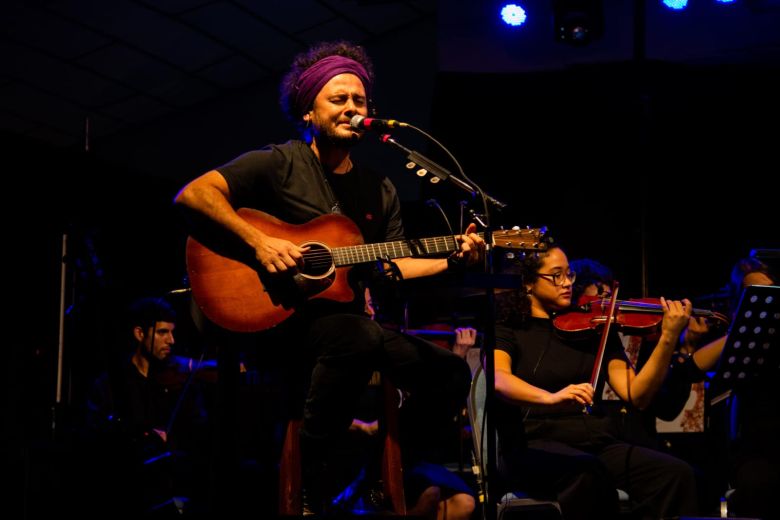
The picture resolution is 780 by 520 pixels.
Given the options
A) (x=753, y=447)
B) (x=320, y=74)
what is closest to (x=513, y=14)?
(x=320, y=74)

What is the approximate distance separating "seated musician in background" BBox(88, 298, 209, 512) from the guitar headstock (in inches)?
106

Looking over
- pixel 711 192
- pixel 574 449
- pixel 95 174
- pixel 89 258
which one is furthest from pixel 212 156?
pixel 574 449

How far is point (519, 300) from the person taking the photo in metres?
4.22

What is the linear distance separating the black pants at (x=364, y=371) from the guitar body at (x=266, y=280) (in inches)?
5.1

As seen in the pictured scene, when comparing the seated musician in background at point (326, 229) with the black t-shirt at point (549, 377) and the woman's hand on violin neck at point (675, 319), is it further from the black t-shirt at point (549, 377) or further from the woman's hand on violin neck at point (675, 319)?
the woman's hand on violin neck at point (675, 319)

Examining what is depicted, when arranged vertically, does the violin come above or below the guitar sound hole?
below

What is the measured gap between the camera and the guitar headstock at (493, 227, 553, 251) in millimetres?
3408

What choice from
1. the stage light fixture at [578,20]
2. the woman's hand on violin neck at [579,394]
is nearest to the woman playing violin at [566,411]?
the woman's hand on violin neck at [579,394]

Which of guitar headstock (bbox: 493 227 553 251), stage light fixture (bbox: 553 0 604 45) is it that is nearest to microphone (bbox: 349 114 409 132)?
guitar headstock (bbox: 493 227 553 251)

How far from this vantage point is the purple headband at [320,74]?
3.56 m

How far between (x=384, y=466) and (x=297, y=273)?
3.00 ft

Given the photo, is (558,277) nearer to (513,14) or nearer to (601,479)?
(601,479)

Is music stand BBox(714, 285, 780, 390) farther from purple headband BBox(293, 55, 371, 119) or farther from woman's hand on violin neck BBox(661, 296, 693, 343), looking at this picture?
purple headband BBox(293, 55, 371, 119)

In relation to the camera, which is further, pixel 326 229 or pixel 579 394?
pixel 579 394
